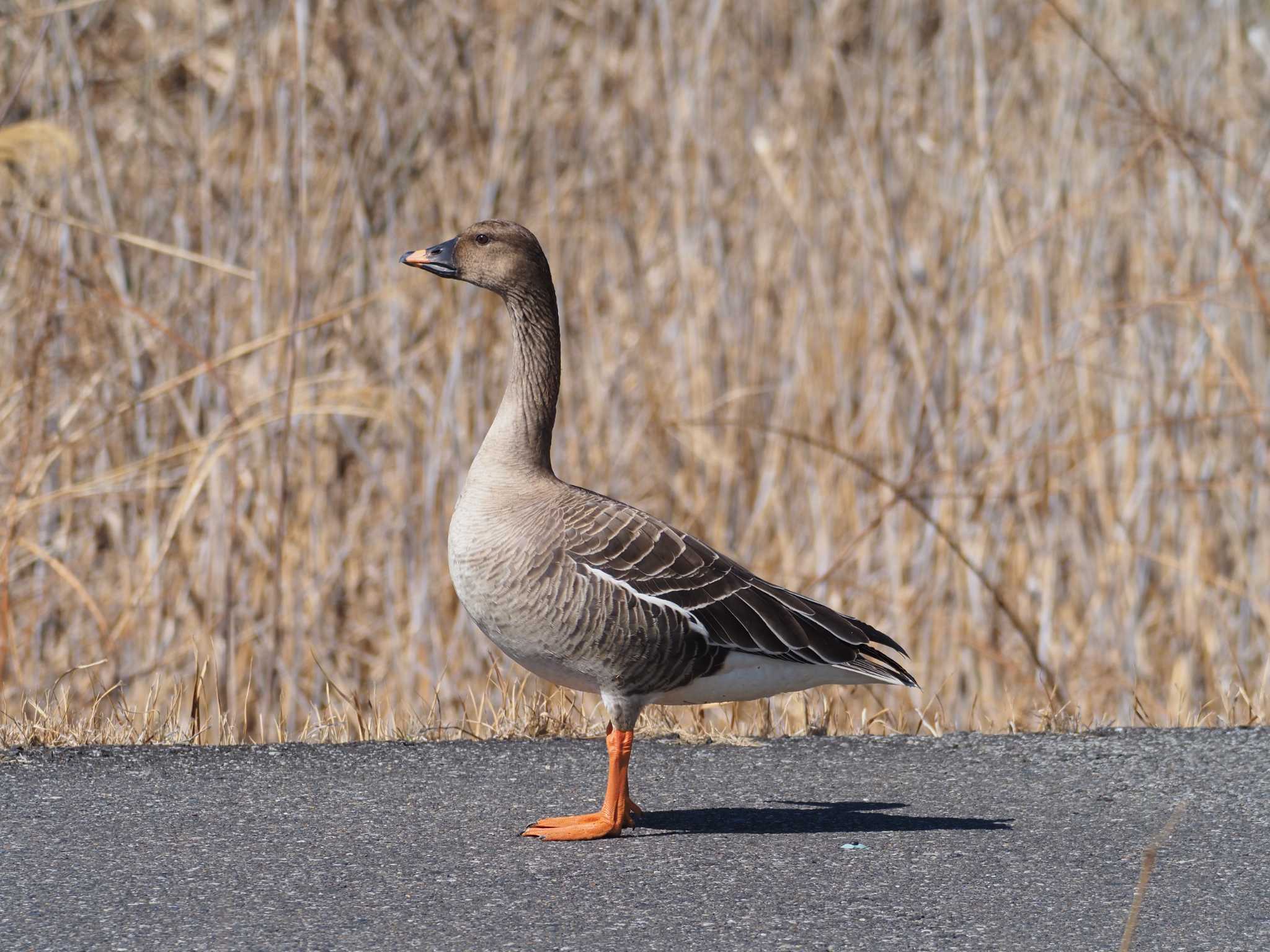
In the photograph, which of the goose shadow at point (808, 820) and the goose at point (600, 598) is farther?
the goose shadow at point (808, 820)

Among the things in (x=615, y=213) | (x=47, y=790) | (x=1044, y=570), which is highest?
(x=615, y=213)

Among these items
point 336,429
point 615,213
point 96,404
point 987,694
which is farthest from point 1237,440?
point 96,404

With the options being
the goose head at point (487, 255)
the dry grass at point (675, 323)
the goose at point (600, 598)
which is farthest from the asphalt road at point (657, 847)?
the dry grass at point (675, 323)

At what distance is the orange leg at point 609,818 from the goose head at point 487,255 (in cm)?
133

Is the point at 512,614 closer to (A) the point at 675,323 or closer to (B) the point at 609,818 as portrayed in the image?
(B) the point at 609,818

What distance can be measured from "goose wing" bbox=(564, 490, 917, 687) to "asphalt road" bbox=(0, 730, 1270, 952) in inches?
17.8

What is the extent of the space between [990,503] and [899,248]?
1.21m

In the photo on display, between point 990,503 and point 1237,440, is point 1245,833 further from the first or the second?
point 1237,440

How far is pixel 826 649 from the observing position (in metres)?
4.11

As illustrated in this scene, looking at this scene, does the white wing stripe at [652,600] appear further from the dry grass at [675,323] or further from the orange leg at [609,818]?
the dry grass at [675,323]

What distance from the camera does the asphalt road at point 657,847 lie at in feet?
10.5

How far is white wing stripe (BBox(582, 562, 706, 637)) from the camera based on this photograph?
392 cm

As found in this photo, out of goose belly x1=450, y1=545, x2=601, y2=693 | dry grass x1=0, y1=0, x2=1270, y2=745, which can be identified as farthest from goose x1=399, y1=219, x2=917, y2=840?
dry grass x1=0, y1=0, x2=1270, y2=745

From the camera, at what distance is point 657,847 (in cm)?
383
